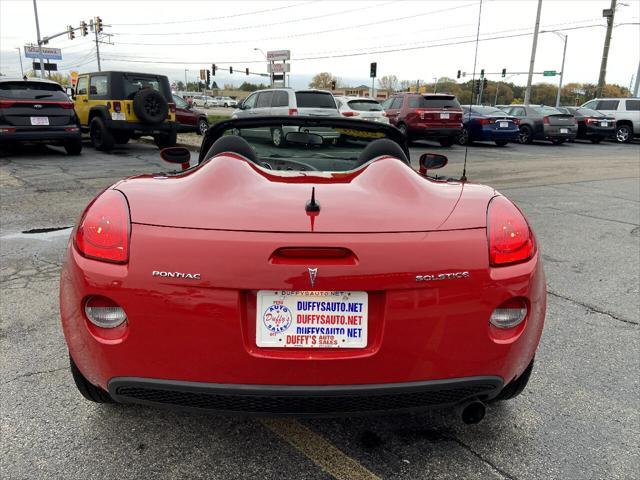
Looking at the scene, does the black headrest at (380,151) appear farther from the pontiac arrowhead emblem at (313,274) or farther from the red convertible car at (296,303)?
the pontiac arrowhead emblem at (313,274)

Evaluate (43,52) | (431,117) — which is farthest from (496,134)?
(43,52)

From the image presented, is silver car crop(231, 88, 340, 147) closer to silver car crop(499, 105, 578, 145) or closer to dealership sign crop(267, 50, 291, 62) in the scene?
silver car crop(499, 105, 578, 145)

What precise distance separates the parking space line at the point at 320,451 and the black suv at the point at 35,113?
10.6 m

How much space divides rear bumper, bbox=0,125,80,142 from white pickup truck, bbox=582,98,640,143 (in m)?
22.6

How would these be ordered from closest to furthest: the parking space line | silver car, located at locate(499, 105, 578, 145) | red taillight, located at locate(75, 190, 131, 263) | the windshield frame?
red taillight, located at locate(75, 190, 131, 263) → the parking space line → the windshield frame → silver car, located at locate(499, 105, 578, 145)

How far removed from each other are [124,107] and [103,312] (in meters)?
11.8

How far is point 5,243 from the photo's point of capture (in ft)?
17.0

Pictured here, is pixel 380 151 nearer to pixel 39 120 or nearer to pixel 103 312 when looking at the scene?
pixel 103 312

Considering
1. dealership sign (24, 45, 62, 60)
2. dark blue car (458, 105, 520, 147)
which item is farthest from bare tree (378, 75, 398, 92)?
dark blue car (458, 105, 520, 147)

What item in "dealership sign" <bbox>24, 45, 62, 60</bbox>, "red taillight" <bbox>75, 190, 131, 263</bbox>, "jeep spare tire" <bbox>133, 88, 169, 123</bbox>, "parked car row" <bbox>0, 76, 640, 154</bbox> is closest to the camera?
"red taillight" <bbox>75, 190, 131, 263</bbox>

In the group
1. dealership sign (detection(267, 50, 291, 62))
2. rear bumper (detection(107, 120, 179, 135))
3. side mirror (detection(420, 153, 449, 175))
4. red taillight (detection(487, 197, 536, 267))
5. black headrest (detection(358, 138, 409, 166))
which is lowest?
rear bumper (detection(107, 120, 179, 135))

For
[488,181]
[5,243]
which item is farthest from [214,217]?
[488,181]

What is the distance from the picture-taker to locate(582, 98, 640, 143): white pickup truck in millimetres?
23094

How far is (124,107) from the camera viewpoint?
12.4 m
